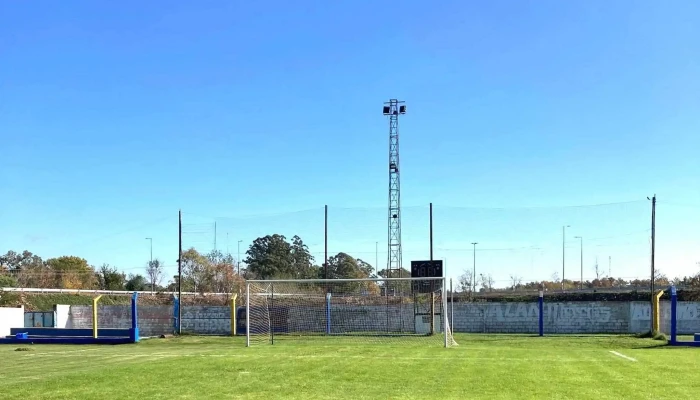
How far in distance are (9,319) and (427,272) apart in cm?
2096

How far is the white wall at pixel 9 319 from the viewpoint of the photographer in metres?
29.2

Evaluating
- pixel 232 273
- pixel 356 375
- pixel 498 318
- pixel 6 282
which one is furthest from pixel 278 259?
pixel 356 375

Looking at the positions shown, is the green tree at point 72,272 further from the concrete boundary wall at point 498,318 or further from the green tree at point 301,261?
the concrete boundary wall at point 498,318

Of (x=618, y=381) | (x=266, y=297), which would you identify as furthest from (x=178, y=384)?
(x=266, y=297)

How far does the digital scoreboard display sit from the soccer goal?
0.05 m

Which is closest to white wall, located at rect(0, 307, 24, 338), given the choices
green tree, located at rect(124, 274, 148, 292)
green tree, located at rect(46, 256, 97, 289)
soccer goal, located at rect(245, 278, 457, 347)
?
soccer goal, located at rect(245, 278, 457, 347)

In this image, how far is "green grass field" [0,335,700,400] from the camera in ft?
33.2

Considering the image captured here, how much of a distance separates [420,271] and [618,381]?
15669 mm

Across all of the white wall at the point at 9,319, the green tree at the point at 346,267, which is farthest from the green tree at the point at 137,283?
the white wall at the point at 9,319

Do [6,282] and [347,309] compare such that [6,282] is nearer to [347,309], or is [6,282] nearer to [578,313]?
[347,309]

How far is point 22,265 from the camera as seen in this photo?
80.0 metres

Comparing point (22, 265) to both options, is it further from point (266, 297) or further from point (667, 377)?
point (667, 377)

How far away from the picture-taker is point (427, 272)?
26562 millimetres

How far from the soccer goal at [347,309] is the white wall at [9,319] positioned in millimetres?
12647
